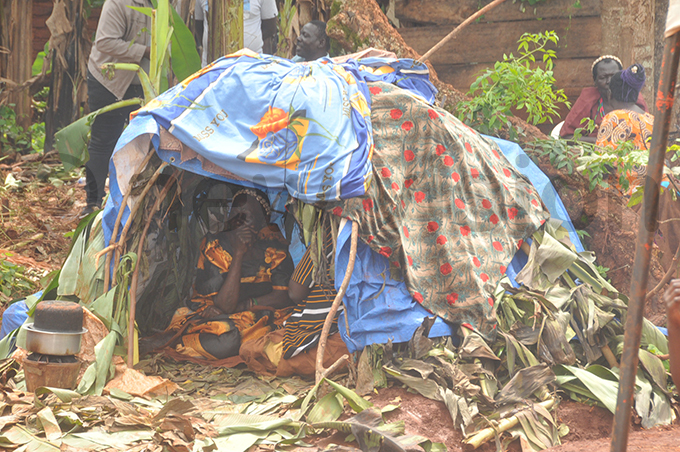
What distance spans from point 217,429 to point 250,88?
1.62 meters

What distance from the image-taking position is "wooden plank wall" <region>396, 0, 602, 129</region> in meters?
5.82

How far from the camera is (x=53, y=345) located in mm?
2580

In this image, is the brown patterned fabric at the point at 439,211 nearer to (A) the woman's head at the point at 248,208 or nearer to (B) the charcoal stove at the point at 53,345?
(A) the woman's head at the point at 248,208

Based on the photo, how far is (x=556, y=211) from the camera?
12.6ft

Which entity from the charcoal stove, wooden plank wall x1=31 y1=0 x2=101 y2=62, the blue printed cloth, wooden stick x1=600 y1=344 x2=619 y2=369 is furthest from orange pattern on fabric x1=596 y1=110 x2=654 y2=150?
wooden plank wall x1=31 y1=0 x2=101 y2=62

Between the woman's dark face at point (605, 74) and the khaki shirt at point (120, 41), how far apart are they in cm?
354

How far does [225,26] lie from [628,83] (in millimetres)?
3044

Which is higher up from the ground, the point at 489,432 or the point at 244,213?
the point at 244,213

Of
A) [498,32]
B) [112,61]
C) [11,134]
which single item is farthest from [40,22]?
[498,32]

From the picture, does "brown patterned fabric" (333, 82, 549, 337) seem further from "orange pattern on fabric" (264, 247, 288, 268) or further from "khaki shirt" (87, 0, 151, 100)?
"khaki shirt" (87, 0, 151, 100)

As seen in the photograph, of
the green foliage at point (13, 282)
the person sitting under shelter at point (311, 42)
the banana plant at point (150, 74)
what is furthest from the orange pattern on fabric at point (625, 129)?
the green foliage at point (13, 282)

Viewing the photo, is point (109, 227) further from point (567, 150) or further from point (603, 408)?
point (567, 150)

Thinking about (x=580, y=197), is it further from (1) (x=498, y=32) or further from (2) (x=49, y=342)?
(2) (x=49, y=342)

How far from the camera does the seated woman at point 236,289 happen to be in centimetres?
352
